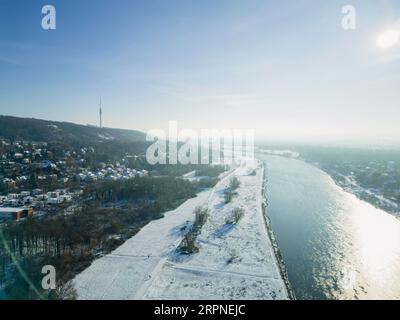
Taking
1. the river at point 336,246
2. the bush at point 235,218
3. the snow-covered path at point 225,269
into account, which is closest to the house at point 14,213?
the snow-covered path at point 225,269

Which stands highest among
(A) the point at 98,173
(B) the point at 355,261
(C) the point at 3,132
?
(C) the point at 3,132

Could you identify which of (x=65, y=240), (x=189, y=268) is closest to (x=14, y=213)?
(x=65, y=240)

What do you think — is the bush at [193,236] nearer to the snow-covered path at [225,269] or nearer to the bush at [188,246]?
the bush at [188,246]

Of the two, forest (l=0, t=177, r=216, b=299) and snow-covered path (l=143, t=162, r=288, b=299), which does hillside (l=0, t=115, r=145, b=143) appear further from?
snow-covered path (l=143, t=162, r=288, b=299)

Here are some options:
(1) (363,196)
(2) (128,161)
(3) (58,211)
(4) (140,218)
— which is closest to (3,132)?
(2) (128,161)

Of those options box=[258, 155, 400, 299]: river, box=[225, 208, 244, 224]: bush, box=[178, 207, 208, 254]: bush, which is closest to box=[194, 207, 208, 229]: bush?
box=[178, 207, 208, 254]: bush

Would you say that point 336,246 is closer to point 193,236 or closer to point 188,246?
point 193,236

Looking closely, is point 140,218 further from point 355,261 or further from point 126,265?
point 355,261
